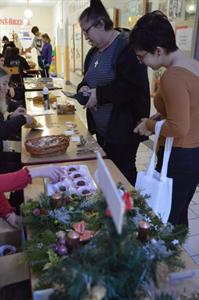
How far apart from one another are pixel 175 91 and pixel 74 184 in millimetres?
551

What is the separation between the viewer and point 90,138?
6.37ft

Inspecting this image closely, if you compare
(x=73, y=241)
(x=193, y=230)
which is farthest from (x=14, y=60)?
(x=73, y=241)

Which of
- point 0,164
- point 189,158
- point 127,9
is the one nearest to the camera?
point 189,158

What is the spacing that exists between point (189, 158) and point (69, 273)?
2.81 feet

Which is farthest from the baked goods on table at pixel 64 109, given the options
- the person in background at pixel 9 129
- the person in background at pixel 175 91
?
the person in background at pixel 175 91

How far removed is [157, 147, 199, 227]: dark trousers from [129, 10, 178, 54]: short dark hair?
43cm

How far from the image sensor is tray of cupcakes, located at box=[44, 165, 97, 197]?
1179 millimetres

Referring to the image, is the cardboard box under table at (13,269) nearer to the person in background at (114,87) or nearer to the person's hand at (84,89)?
the person in background at (114,87)

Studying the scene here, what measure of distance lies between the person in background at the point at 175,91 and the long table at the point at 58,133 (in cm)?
47

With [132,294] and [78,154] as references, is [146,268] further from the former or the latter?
[78,154]

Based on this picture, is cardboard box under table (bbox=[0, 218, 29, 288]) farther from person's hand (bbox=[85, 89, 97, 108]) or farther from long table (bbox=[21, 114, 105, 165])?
person's hand (bbox=[85, 89, 97, 108])

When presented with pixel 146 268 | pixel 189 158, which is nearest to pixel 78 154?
pixel 189 158

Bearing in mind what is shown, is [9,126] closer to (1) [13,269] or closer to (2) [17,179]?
(2) [17,179]

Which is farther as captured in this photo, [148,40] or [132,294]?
[148,40]
